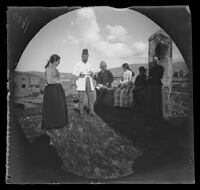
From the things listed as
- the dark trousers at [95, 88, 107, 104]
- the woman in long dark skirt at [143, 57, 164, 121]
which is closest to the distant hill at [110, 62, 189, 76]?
the woman in long dark skirt at [143, 57, 164, 121]

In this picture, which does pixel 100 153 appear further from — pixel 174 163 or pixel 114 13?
pixel 114 13

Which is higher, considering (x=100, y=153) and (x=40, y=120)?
(x=40, y=120)

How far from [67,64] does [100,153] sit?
1128 mm

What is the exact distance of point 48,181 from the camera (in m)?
3.64

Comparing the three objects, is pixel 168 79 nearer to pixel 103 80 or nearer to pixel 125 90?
pixel 125 90

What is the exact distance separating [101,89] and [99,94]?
0.21ft

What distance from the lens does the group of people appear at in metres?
3.68

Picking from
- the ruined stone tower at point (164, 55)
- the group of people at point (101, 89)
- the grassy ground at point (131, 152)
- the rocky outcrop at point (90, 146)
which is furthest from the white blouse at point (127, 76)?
the rocky outcrop at point (90, 146)

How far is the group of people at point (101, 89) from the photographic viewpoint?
368cm

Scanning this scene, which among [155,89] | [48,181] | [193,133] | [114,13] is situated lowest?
[48,181]

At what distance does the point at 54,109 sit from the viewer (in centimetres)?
368

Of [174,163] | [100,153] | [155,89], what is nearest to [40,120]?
[100,153]

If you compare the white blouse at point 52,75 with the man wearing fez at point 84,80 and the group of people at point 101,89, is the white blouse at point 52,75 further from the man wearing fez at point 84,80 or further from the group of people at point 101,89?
the man wearing fez at point 84,80

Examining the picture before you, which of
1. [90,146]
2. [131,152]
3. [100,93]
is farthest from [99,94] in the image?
[131,152]
